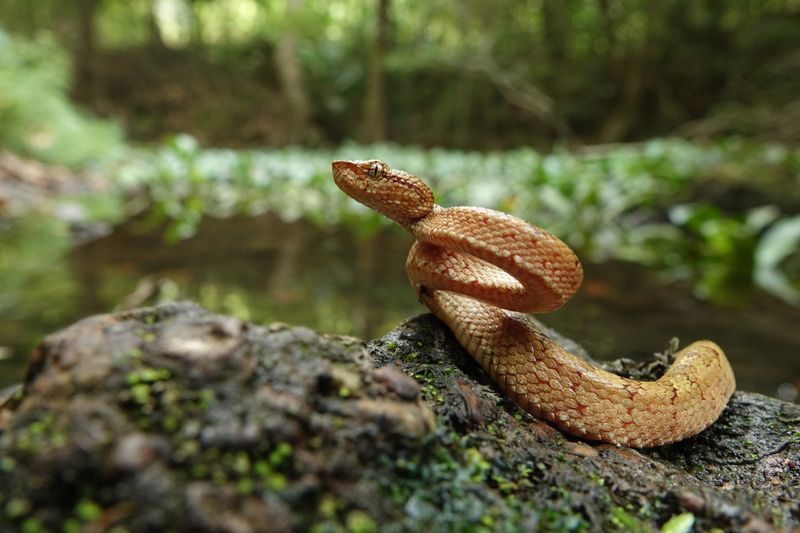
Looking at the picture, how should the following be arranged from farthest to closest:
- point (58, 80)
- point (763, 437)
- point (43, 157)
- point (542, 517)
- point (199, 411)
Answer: point (58, 80) → point (43, 157) → point (763, 437) → point (542, 517) → point (199, 411)

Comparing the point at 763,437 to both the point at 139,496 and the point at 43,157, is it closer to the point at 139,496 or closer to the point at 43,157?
the point at 139,496

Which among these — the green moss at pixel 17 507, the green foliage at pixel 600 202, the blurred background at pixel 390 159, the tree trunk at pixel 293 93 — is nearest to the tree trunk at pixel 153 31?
the blurred background at pixel 390 159

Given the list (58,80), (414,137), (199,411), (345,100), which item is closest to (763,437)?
(199,411)

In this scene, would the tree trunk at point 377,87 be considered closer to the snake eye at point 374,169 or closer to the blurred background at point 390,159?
the blurred background at point 390,159

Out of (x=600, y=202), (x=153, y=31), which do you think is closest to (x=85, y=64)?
(x=153, y=31)

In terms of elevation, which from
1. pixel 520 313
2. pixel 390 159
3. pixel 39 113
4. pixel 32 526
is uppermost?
pixel 32 526

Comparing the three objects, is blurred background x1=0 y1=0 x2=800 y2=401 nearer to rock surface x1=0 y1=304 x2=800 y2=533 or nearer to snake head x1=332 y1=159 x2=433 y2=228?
snake head x1=332 y1=159 x2=433 y2=228

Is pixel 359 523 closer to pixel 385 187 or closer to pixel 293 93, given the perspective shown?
pixel 385 187
